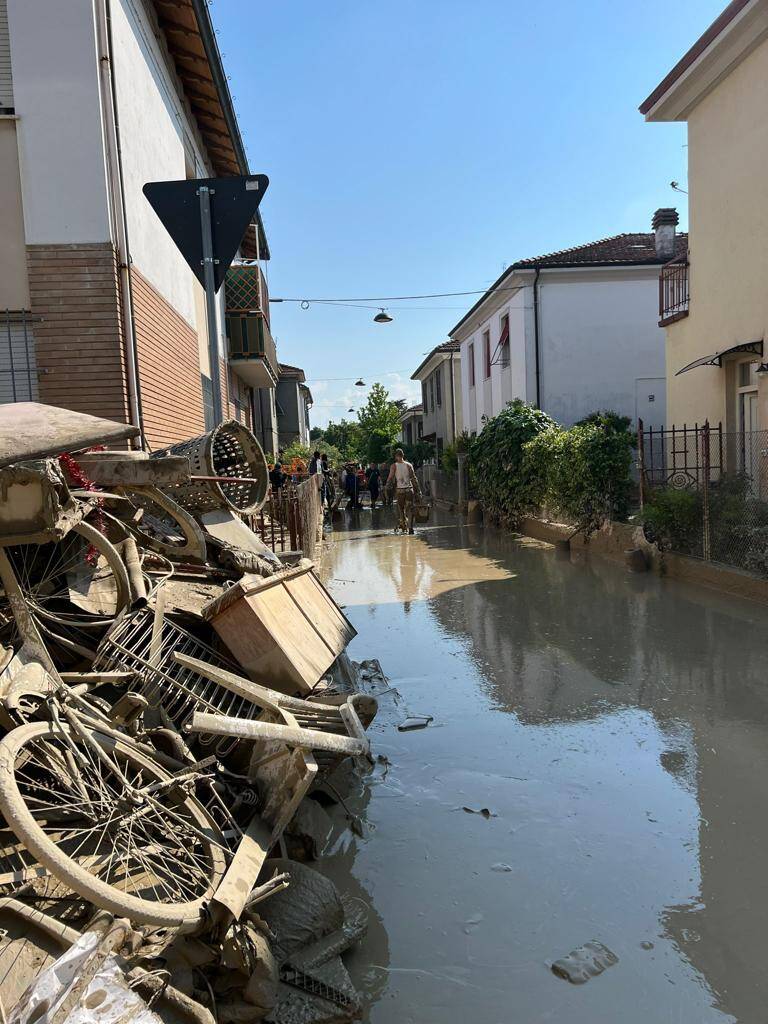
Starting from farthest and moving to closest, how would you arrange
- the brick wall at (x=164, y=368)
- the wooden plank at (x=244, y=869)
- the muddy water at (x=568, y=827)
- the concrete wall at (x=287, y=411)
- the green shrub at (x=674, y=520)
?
the concrete wall at (x=287, y=411)
the green shrub at (x=674, y=520)
the brick wall at (x=164, y=368)
the muddy water at (x=568, y=827)
the wooden plank at (x=244, y=869)

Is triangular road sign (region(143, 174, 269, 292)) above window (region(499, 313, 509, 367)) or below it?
below

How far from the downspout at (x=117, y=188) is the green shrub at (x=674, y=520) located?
7011 mm

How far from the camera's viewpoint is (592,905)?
129 inches

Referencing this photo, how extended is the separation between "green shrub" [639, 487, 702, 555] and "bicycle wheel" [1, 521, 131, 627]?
27.9 feet

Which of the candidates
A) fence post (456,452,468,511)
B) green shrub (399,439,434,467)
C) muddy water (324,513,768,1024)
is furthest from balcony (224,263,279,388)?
green shrub (399,439,434,467)

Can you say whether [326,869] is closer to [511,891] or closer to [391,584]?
[511,891]

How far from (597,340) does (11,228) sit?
17.4 m

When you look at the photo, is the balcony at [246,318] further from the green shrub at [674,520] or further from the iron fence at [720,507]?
the green shrub at [674,520]

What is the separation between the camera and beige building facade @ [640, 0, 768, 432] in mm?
11109

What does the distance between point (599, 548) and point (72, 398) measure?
29.9 ft

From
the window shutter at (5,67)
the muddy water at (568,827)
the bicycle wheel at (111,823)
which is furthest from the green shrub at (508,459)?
the bicycle wheel at (111,823)

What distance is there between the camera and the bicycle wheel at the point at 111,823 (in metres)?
2.33

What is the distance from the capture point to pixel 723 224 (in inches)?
481

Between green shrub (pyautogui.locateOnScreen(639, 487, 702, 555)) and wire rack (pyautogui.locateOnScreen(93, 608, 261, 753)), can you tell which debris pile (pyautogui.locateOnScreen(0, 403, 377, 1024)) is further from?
green shrub (pyautogui.locateOnScreen(639, 487, 702, 555))
